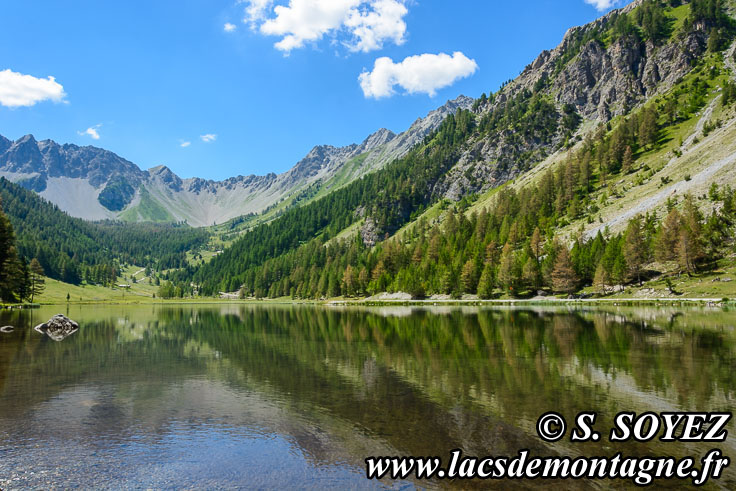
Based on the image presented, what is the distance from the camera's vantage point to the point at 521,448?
48.3 feet

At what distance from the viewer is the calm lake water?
1402 centimetres

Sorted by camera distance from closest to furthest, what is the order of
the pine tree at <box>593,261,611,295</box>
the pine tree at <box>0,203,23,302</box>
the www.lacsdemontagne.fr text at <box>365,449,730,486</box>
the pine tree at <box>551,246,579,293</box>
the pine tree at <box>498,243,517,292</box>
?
the www.lacsdemontagne.fr text at <box>365,449,730,486</box>, the pine tree at <box>0,203,23,302</box>, the pine tree at <box>593,261,611,295</box>, the pine tree at <box>551,246,579,293</box>, the pine tree at <box>498,243,517,292</box>

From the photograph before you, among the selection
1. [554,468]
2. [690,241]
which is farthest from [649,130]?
[554,468]

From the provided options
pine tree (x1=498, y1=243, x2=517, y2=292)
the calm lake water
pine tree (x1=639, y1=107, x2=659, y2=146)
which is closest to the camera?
the calm lake water

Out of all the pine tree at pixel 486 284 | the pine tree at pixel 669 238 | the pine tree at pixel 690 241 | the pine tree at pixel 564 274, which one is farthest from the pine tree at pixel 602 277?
the pine tree at pixel 486 284

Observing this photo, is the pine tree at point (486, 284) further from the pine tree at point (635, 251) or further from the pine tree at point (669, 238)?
the pine tree at point (669, 238)

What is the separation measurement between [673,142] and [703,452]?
198252 millimetres

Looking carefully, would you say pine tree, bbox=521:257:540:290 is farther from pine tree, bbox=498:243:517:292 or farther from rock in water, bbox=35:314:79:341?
rock in water, bbox=35:314:79:341

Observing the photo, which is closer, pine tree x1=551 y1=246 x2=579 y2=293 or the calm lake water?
the calm lake water

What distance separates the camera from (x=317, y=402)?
21344 millimetres

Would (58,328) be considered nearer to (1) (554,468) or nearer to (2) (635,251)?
(1) (554,468)

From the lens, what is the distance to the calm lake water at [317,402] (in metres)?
14.0

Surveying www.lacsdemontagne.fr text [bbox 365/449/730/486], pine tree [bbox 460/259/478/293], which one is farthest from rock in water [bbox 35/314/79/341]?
pine tree [bbox 460/259/478/293]

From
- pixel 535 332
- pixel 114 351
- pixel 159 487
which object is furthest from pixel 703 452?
pixel 114 351
